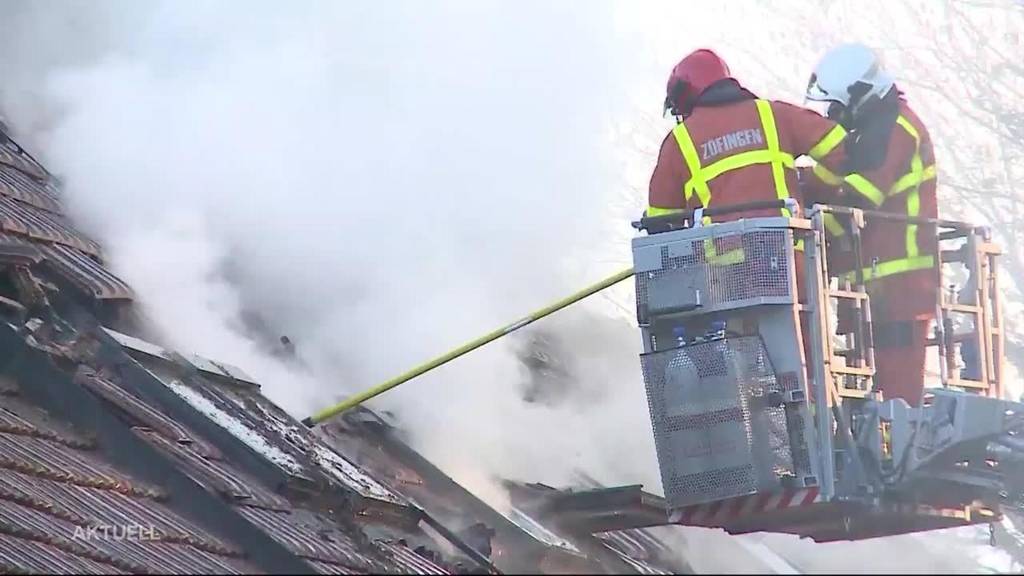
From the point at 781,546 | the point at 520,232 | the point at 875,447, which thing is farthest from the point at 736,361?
the point at 520,232

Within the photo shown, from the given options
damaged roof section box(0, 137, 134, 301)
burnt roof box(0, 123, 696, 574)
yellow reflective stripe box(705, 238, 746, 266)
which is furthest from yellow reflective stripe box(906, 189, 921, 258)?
damaged roof section box(0, 137, 134, 301)

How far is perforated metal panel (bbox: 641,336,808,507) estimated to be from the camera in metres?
6.20

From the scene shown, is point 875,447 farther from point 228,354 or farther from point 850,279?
point 228,354

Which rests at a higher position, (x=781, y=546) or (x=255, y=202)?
(x=255, y=202)

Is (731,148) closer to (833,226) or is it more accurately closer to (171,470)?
(833,226)

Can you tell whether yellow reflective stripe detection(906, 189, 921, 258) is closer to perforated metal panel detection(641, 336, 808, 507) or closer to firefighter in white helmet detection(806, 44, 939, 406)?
firefighter in white helmet detection(806, 44, 939, 406)

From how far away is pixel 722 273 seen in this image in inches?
249

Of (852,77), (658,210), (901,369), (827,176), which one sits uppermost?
(852,77)

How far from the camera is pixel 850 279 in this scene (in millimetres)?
6629

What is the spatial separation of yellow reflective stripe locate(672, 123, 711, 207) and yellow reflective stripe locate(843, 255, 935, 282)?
2.14ft

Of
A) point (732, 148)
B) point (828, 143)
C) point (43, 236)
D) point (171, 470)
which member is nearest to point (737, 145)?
point (732, 148)

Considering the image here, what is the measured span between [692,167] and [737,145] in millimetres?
193

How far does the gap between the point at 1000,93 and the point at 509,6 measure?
15.4 ft

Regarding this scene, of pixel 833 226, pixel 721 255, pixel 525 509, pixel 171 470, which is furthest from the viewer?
pixel 525 509
